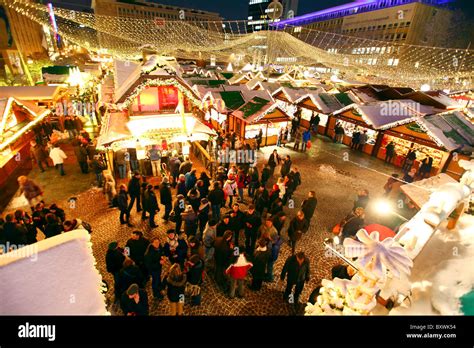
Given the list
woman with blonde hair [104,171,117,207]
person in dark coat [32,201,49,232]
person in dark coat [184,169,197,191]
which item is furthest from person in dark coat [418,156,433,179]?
person in dark coat [32,201,49,232]

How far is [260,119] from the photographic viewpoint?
15.7 metres

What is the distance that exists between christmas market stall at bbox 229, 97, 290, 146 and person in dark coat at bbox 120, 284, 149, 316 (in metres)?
12.8

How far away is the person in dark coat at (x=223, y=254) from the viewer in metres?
5.53

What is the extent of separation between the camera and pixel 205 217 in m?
7.31

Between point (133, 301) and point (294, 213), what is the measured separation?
6820 mm

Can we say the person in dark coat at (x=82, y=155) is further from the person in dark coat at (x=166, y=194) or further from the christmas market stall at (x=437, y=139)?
the christmas market stall at (x=437, y=139)

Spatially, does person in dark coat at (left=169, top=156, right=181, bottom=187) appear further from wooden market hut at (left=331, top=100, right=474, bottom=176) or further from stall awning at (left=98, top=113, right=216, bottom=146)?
wooden market hut at (left=331, top=100, right=474, bottom=176)

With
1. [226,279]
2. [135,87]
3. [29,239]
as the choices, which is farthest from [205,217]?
[135,87]

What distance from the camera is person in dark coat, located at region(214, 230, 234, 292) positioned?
218 inches

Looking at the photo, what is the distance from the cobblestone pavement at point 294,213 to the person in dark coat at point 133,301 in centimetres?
139

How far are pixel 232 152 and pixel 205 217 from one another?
5.65 meters

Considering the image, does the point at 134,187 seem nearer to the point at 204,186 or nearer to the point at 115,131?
the point at 204,186

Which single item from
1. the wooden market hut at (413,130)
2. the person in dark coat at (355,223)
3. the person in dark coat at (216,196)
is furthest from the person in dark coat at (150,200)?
the wooden market hut at (413,130)
